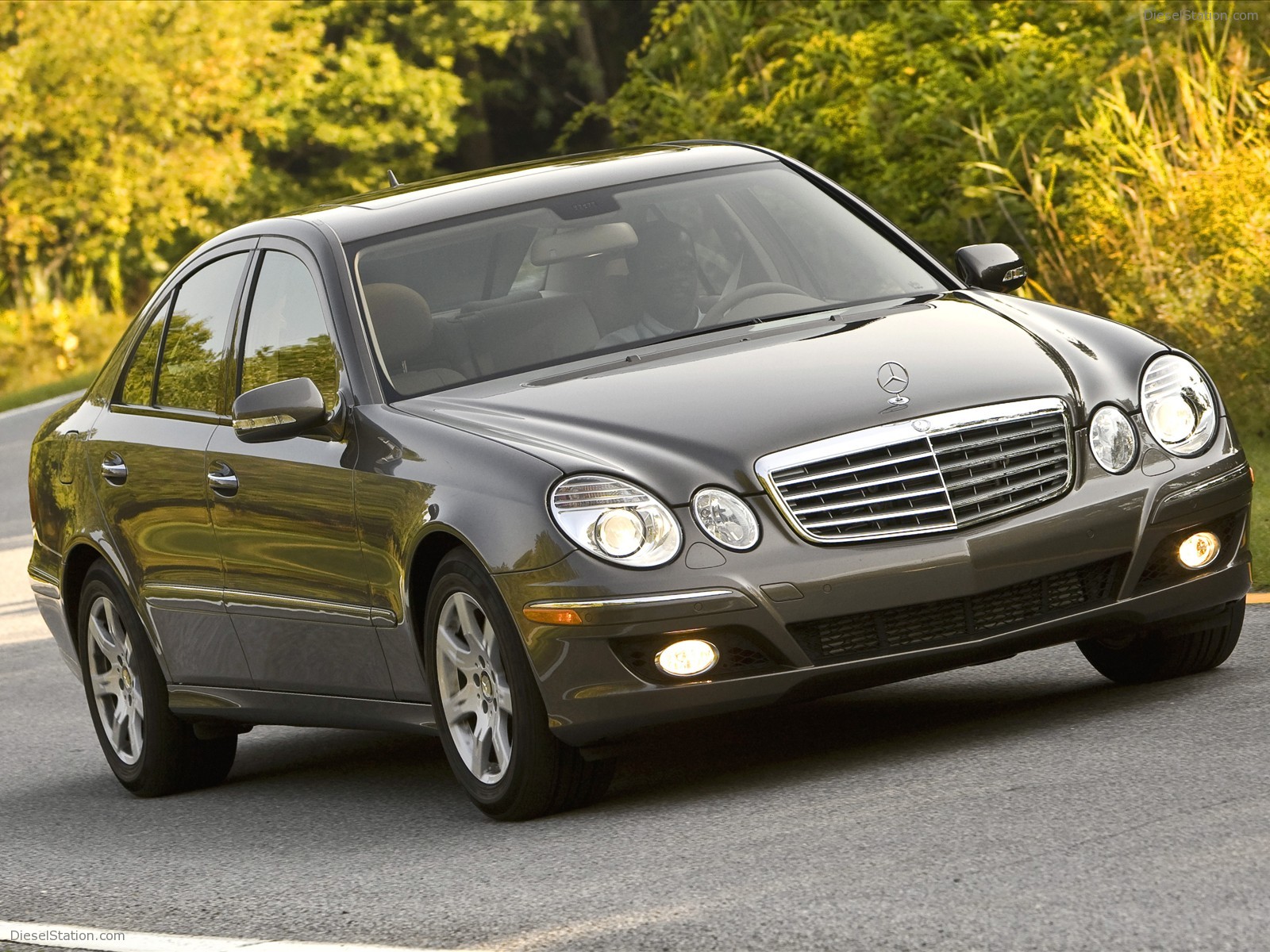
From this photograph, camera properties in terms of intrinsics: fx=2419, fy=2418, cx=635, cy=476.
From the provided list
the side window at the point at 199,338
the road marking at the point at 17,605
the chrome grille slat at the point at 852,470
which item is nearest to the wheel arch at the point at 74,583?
the side window at the point at 199,338

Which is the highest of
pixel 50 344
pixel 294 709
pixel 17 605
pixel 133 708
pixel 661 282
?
pixel 661 282

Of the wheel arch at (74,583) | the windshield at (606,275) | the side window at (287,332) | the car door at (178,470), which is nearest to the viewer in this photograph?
the windshield at (606,275)

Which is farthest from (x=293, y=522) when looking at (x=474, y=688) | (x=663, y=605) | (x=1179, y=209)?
(x=1179, y=209)

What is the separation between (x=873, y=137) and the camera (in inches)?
682

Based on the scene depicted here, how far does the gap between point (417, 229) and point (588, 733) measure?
2047mm

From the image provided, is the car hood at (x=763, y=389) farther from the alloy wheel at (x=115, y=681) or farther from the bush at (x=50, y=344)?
the bush at (x=50, y=344)

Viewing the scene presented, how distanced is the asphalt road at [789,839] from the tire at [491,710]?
0.28 feet

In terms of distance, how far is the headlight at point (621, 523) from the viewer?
19.4ft

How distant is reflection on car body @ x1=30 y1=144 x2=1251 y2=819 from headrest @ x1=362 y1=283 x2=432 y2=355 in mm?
10

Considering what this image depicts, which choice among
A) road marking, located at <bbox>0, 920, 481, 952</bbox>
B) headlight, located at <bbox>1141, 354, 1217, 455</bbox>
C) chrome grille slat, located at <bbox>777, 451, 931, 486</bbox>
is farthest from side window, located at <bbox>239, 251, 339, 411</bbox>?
headlight, located at <bbox>1141, 354, 1217, 455</bbox>

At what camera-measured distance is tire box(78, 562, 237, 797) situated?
26.6 feet

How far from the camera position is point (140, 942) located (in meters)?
5.64

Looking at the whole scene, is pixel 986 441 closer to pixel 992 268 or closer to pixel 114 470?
pixel 992 268

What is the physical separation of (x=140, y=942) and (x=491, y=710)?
1.14 m
